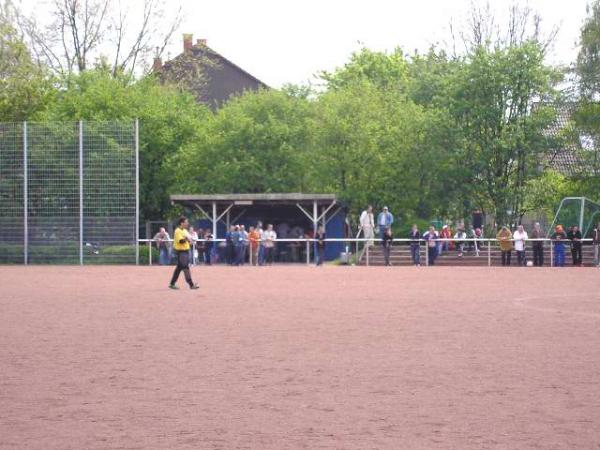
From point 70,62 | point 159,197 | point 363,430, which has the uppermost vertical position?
point 70,62

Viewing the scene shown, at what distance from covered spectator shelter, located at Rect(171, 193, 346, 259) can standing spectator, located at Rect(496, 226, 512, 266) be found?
7754 millimetres

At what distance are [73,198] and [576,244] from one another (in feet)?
64.2

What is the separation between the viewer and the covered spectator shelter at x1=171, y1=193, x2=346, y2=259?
4962cm

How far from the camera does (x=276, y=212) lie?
173 feet

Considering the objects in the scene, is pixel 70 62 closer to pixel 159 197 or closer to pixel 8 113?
pixel 8 113

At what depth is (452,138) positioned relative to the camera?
52.8 m

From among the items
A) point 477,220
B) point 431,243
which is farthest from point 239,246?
point 477,220

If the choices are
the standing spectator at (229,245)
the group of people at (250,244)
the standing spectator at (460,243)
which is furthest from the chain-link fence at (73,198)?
the standing spectator at (460,243)

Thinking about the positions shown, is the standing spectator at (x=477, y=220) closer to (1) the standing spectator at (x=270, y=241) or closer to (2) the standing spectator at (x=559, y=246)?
(2) the standing spectator at (x=559, y=246)

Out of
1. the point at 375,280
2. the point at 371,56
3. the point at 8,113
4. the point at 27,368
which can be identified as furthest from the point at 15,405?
the point at 371,56

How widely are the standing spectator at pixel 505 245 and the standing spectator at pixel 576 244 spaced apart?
7.40 feet

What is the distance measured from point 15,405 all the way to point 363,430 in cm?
333

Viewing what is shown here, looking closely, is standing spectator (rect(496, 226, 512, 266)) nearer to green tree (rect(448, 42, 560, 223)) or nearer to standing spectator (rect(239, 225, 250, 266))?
green tree (rect(448, 42, 560, 223))

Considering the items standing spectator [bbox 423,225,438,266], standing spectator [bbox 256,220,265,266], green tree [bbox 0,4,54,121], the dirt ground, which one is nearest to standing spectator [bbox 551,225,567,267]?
standing spectator [bbox 423,225,438,266]
